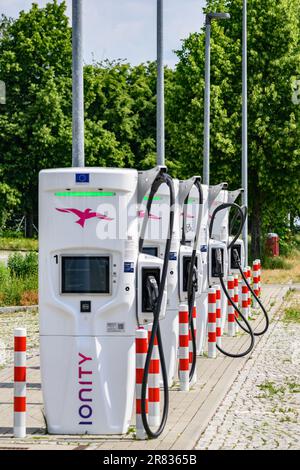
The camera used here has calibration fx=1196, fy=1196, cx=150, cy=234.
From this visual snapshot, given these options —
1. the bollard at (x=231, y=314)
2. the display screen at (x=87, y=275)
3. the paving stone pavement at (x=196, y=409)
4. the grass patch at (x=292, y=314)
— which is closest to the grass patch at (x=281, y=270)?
the grass patch at (x=292, y=314)

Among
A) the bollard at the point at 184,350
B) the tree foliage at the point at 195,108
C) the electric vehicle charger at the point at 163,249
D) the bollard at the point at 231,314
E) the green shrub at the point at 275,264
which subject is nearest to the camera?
the bollard at the point at 184,350

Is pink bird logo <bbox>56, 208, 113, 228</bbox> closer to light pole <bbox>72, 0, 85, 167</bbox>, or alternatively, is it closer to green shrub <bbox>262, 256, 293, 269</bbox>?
light pole <bbox>72, 0, 85, 167</bbox>

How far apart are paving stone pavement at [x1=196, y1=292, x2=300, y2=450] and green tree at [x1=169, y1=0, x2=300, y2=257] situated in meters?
28.3

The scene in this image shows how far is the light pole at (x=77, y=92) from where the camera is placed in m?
13.6

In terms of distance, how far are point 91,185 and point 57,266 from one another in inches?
31.4

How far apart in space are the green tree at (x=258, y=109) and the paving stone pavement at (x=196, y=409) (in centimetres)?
2768

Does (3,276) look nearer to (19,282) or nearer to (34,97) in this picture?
(19,282)

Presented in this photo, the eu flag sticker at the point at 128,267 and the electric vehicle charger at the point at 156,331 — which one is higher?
the eu flag sticker at the point at 128,267

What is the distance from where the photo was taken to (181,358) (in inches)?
526

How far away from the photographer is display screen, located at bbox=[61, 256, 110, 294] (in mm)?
10742

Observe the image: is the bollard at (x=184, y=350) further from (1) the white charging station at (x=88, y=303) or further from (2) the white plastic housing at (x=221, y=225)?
(2) the white plastic housing at (x=221, y=225)

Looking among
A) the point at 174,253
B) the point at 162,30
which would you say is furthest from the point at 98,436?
the point at 162,30

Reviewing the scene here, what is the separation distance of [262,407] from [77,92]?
4193 mm

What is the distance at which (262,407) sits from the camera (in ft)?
41.0
